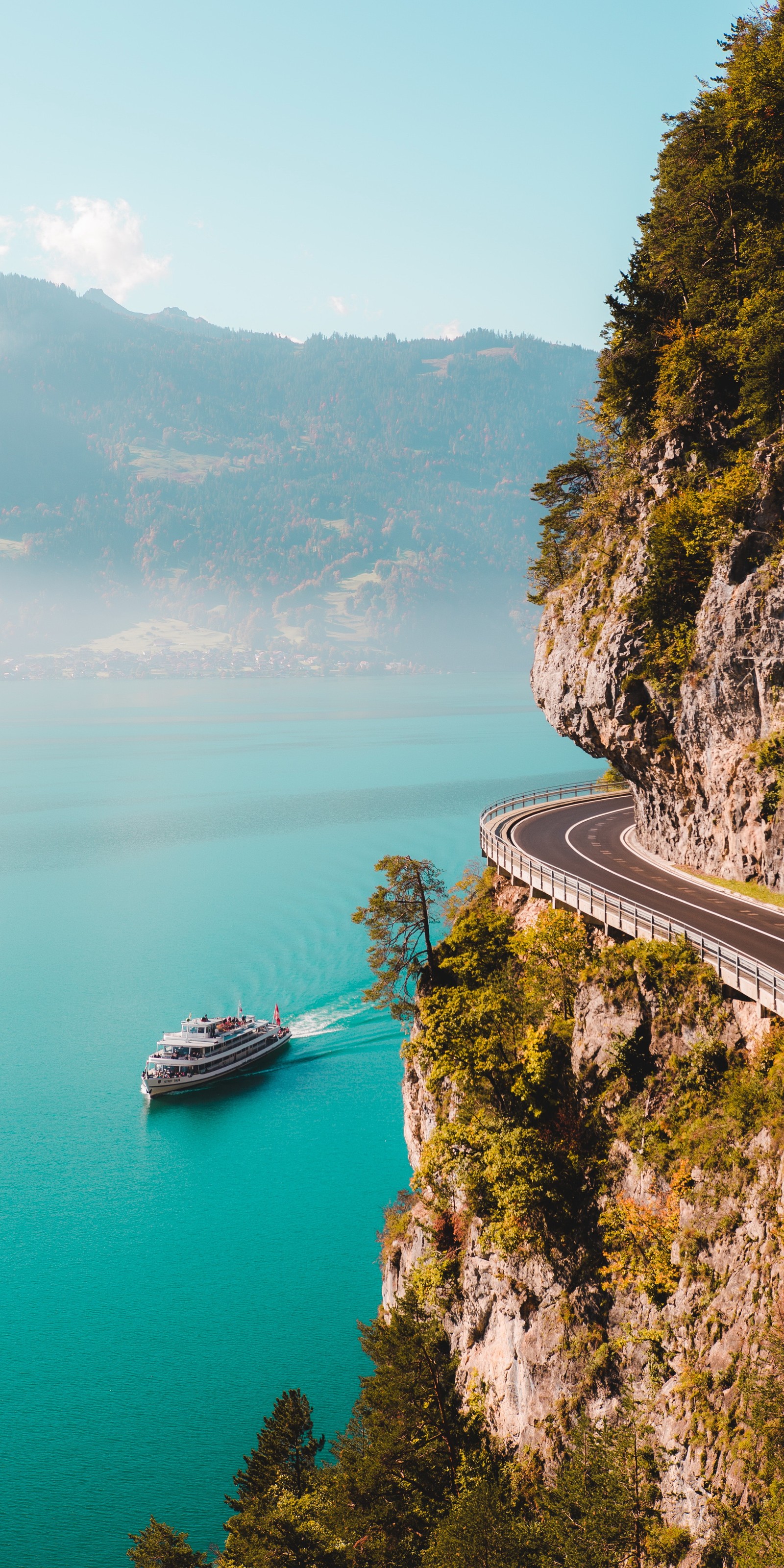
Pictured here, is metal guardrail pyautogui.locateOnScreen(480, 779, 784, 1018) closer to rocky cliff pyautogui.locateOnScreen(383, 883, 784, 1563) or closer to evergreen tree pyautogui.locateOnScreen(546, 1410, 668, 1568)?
rocky cliff pyautogui.locateOnScreen(383, 883, 784, 1563)

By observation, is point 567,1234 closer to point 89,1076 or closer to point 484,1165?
point 484,1165

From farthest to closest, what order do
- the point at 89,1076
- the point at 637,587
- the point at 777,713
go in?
the point at 89,1076 → the point at 637,587 → the point at 777,713

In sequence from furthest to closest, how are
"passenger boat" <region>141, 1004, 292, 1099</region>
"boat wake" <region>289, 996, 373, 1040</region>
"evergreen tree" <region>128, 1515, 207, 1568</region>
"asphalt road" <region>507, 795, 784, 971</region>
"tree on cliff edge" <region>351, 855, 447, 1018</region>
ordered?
"boat wake" <region>289, 996, 373, 1040</region> → "passenger boat" <region>141, 1004, 292, 1099</region> → "tree on cliff edge" <region>351, 855, 447, 1018</region> → "asphalt road" <region>507, 795, 784, 971</region> → "evergreen tree" <region>128, 1515, 207, 1568</region>

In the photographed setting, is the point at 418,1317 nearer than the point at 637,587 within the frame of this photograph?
Yes

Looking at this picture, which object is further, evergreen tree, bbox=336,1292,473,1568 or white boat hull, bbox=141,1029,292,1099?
white boat hull, bbox=141,1029,292,1099

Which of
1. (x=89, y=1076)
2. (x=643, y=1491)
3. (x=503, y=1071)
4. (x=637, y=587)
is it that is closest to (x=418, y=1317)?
(x=503, y=1071)

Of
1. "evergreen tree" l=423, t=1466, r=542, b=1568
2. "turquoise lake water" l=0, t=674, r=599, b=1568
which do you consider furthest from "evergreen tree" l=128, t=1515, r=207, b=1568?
"evergreen tree" l=423, t=1466, r=542, b=1568
